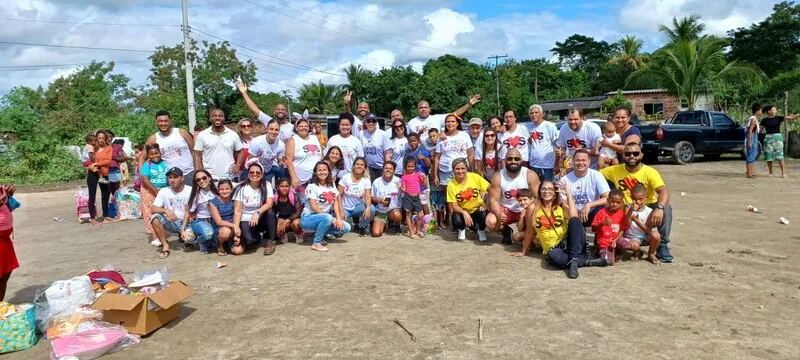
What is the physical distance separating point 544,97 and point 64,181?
40.8 meters

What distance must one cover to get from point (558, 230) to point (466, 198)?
1454 mm

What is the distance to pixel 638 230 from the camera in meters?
5.89

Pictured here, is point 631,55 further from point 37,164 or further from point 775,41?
point 37,164

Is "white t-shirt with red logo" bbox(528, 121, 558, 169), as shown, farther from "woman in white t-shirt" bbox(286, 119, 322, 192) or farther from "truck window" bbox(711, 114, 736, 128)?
"truck window" bbox(711, 114, 736, 128)

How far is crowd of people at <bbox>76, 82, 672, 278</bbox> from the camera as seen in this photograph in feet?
19.3

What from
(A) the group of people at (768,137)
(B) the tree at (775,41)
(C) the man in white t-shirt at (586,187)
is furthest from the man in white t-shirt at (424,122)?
(B) the tree at (775,41)

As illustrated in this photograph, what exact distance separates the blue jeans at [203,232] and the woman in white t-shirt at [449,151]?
306cm

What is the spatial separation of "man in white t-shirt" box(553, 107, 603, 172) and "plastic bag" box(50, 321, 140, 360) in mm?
5638

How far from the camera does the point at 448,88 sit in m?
37.3

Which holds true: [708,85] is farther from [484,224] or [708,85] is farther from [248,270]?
[248,270]

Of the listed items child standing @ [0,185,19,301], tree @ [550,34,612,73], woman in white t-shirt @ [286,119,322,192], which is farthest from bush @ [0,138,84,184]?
tree @ [550,34,612,73]

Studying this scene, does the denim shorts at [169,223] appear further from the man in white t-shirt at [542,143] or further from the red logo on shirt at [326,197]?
the man in white t-shirt at [542,143]

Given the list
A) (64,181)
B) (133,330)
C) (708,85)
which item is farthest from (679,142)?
(64,181)

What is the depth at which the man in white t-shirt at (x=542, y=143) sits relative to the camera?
7.61 m
